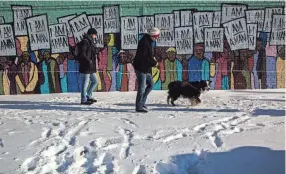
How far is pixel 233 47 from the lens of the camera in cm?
1182

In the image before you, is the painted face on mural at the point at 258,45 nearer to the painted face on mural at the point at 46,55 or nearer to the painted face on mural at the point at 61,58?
the painted face on mural at the point at 61,58

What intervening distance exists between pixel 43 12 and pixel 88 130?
212 inches

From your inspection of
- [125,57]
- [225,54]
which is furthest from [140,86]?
[225,54]

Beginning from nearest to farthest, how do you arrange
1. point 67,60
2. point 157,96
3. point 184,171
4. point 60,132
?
1. point 184,171
2. point 60,132
3. point 157,96
4. point 67,60

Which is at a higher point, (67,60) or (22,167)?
(67,60)

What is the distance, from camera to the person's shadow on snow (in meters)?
4.91

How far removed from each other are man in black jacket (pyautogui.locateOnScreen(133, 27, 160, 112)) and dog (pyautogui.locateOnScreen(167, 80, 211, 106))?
Answer: 0.97 m

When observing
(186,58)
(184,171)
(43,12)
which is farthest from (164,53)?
(184,171)

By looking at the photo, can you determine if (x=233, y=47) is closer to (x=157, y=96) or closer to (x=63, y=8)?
(x=157, y=96)

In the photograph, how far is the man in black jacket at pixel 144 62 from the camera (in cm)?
812

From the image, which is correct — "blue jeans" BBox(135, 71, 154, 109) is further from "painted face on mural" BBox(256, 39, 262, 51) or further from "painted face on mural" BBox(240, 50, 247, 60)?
"painted face on mural" BBox(256, 39, 262, 51)

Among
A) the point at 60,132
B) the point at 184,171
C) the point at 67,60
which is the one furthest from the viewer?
the point at 67,60

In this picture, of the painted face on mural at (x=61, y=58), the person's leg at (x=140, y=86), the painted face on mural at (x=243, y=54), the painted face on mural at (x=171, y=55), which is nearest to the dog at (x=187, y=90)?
the person's leg at (x=140, y=86)

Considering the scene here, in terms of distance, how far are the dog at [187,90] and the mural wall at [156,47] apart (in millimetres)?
2320
